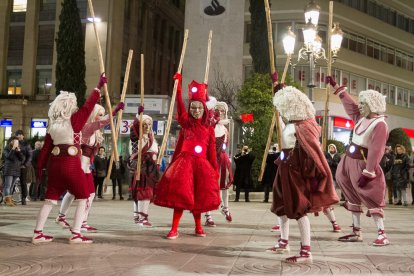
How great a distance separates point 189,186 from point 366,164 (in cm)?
237

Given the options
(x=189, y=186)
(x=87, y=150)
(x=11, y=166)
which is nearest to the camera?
(x=189, y=186)

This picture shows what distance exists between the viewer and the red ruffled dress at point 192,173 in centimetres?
745

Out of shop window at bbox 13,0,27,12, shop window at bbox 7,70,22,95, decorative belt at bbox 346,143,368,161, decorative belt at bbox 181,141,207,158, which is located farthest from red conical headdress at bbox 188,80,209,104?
shop window at bbox 13,0,27,12

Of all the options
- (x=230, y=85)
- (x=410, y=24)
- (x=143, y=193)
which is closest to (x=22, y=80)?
(x=230, y=85)

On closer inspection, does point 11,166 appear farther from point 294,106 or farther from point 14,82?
point 14,82

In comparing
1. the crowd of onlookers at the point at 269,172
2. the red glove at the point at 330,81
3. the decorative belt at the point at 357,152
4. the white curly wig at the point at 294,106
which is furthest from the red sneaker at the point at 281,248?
the crowd of onlookers at the point at 269,172

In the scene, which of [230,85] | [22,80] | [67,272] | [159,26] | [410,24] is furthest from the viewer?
[159,26]

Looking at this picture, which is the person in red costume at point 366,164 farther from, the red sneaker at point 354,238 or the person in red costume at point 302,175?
the person in red costume at point 302,175

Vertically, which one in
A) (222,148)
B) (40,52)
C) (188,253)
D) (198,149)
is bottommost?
(188,253)

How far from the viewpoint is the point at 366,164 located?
7367 mm

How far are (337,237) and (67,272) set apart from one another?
4514 mm

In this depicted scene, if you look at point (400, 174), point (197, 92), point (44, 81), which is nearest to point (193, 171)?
point (197, 92)

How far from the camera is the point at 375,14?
39.7 meters

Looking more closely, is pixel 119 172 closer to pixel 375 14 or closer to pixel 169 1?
pixel 375 14
